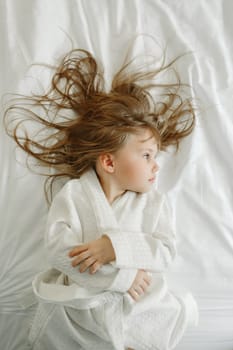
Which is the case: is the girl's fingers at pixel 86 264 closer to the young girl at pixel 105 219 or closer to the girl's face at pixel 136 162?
the young girl at pixel 105 219

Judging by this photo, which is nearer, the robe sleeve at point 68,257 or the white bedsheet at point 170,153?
the robe sleeve at point 68,257

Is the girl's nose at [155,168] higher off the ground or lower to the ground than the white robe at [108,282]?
higher

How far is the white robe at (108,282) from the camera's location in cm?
104

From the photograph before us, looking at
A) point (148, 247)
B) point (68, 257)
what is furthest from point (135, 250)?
point (68, 257)

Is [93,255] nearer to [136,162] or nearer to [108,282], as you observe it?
[108,282]

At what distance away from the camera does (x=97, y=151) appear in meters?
1.11

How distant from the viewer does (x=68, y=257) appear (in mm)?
1035

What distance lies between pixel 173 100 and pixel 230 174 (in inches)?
8.9

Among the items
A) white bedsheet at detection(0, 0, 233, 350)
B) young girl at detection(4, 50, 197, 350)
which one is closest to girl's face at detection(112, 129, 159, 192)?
young girl at detection(4, 50, 197, 350)

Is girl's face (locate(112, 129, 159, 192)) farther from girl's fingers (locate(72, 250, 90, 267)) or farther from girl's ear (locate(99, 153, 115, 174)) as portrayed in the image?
girl's fingers (locate(72, 250, 90, 267))

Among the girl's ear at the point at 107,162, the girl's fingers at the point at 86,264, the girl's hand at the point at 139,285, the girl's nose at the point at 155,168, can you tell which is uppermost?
the girl's ear at the point at 107,162

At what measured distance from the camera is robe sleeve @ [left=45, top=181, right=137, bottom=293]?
1027mm

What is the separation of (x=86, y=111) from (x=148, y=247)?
34cm

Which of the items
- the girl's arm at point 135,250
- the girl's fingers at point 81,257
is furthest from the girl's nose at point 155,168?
the girl's fingers at point 81,257
